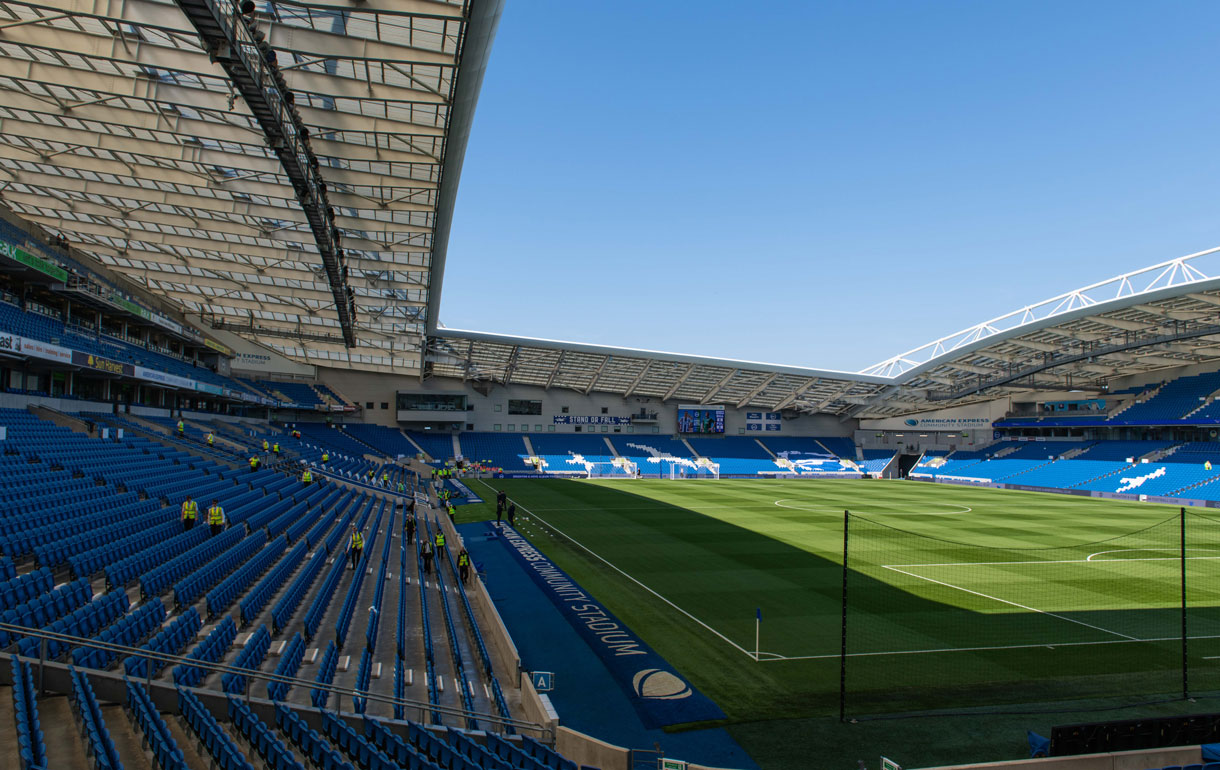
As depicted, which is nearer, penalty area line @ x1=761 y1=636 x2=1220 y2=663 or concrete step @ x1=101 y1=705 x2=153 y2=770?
concrete step @ x1=101 y1=705 x2=153 y2=770

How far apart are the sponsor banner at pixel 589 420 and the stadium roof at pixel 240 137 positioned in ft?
98.1

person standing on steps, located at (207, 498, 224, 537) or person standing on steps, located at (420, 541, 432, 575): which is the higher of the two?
person standing on steps, located at (207, 498, 224, 537)

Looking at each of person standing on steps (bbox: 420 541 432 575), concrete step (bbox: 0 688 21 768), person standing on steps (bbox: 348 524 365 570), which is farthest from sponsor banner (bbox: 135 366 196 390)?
concrete step (bbox: 0 688 21 768)

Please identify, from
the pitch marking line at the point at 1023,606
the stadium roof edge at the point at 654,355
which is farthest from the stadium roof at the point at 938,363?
the pitch marking line at the point at 1023,606

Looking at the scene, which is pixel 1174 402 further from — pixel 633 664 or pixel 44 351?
pixel 44 351

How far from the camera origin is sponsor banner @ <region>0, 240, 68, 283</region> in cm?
2398

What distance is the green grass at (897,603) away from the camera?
12.4m

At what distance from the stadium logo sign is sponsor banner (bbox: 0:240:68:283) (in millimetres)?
25818

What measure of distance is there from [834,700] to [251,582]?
12199 millimetres

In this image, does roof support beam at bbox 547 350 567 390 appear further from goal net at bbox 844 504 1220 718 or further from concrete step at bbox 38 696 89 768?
concrete step at bbox 38 696 89 768

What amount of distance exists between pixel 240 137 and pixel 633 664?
21200 mm

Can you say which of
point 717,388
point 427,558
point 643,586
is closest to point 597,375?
point 717,388

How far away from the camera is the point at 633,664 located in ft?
43.9

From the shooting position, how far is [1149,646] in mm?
14930
